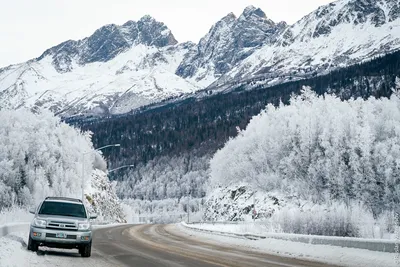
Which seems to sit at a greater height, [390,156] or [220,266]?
[390,156]

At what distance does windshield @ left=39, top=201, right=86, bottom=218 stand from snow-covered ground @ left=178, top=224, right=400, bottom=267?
7.24 meters

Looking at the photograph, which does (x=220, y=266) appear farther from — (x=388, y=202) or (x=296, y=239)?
(x=388, y=202)

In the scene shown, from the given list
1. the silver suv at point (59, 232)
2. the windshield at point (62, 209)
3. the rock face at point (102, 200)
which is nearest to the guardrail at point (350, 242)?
the silver suv at point (59, 232)

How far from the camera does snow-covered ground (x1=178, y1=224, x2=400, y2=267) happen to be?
13.5 metres

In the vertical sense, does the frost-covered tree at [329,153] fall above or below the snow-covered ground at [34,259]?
above

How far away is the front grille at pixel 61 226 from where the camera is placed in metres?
17.0

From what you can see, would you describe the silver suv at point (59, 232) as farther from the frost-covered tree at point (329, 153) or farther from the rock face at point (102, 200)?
the rock face at point (102, 200)

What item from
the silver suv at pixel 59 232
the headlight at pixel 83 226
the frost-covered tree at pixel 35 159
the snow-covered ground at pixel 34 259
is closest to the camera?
the snow-covered ground at pixel 34 259

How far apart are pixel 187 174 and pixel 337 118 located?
129m

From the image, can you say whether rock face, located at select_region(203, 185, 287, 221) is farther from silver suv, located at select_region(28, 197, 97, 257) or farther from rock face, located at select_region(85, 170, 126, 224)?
silver suv, located at select_region(28, 197, 97, 257)

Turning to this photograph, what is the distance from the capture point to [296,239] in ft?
64.6

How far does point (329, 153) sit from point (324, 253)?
152ft

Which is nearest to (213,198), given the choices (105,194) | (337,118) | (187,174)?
(105,194)

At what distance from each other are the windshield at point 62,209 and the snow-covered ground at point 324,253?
285 inches
